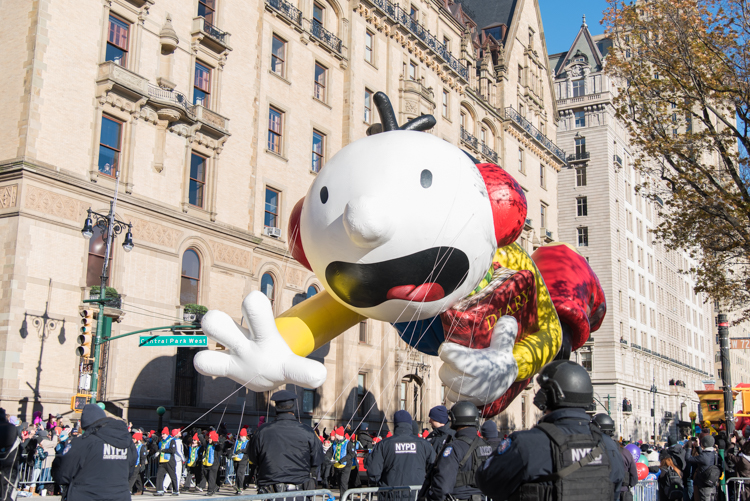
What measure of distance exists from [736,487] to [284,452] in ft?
27.8

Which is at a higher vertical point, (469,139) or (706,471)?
(469,139)

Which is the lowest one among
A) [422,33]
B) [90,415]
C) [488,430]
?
[488,430]

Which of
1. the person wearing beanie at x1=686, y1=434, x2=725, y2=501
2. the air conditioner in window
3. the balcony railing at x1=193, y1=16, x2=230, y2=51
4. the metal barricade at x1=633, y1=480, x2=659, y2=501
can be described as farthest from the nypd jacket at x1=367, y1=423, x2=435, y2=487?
the balcony railing at x1=193, y1=16, x2=230, y2=51

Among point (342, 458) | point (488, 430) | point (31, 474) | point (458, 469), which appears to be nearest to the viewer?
point (458, 469)

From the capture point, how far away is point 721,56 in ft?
49.9

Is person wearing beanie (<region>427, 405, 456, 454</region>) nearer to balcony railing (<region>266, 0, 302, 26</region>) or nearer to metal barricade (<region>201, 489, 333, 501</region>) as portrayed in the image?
metal barricade (<region>201, 489, 333, 501</region>)

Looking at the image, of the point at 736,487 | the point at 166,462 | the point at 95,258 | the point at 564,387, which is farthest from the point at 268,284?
the point at 564,387

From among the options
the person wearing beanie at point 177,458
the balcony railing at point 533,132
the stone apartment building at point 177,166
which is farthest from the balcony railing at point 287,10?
the balcony railing at point 533,132

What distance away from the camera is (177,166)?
2275 cm

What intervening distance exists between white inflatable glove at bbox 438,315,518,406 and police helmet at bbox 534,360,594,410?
252 cm

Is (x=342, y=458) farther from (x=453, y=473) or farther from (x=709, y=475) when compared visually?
(x=453, y=473)

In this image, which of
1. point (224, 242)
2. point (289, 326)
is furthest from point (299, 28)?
point (289, 326)

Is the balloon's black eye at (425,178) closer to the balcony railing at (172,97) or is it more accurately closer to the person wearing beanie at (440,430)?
the person wearing beanie at (440,430)

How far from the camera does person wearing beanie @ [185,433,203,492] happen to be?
60.8ft
